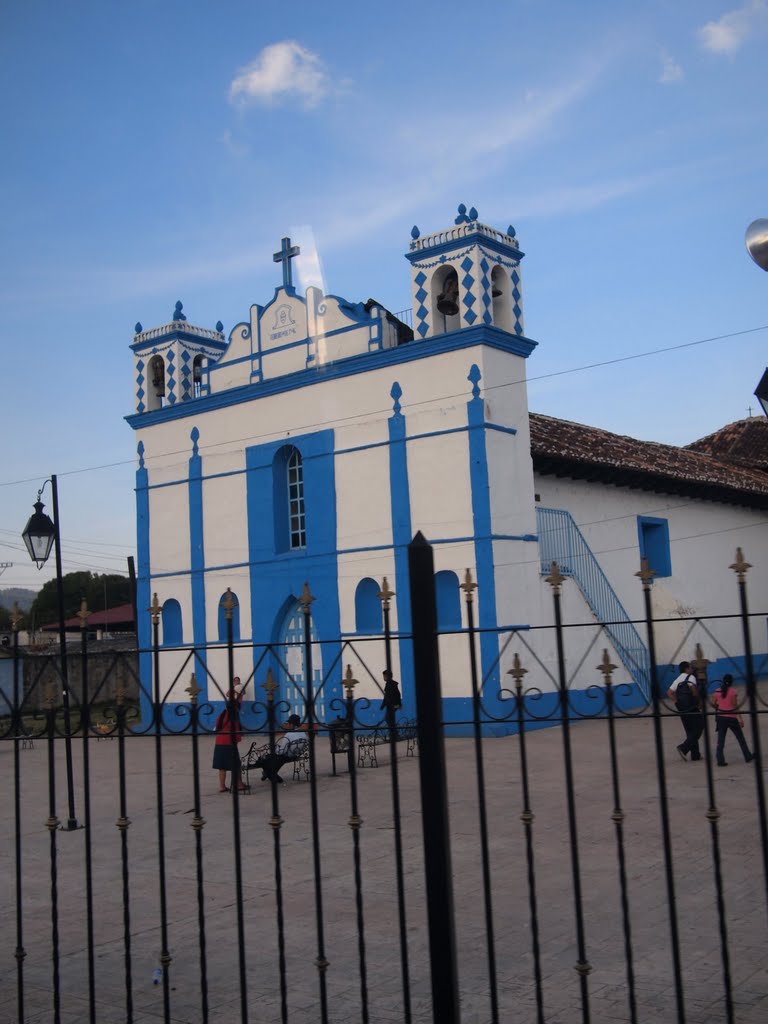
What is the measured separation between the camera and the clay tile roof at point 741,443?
33.4m

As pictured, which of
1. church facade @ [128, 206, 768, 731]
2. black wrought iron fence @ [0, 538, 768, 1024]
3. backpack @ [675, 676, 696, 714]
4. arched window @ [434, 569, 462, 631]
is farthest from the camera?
arched window @ [434, 569, 462, 631]

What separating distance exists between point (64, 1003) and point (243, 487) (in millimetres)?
15888

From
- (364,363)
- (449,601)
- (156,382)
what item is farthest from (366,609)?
(156,382)

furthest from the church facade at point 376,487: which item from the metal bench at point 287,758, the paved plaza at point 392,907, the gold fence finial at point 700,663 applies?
the gold fence finial at point 700,663

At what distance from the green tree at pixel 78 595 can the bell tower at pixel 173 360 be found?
99.2 ft

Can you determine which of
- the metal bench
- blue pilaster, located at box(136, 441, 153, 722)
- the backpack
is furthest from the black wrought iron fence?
blue pilaster, located at box(136, 441, 153, 722)

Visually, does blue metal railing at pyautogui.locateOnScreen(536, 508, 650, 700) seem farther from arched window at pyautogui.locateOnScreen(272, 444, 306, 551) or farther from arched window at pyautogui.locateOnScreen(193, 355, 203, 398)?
arched window at pyautogui.locateOnScreen(193, 355, 203, 398)

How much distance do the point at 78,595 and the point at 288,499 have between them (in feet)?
135

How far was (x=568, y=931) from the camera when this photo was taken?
629cm

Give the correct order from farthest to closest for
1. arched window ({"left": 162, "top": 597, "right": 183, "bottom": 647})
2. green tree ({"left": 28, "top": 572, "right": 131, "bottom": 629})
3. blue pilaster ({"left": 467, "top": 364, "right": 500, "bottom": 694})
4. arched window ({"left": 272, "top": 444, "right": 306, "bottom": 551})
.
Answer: green tree ({"left": 28, "top": 572, "right": 131, "bottom": 629}), arched window ({"left": 162, "top": 597, "right": 183, "bottom": 647}), arched window ({"left": 272, "top": 444, "right": 306, "bottom": 551}), blue pilaster ({"left": 467, "top": 364, "right": 500, "bottom": 694})

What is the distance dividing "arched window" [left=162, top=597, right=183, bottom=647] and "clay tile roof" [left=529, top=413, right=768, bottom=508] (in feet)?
28.7

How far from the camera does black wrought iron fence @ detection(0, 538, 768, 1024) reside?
11.4 ft

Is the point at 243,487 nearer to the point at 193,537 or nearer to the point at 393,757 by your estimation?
the point at 193,537

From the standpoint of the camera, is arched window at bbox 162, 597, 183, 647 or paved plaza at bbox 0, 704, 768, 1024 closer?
A: paved plaza at bbox 0, 704, 768, 1024
